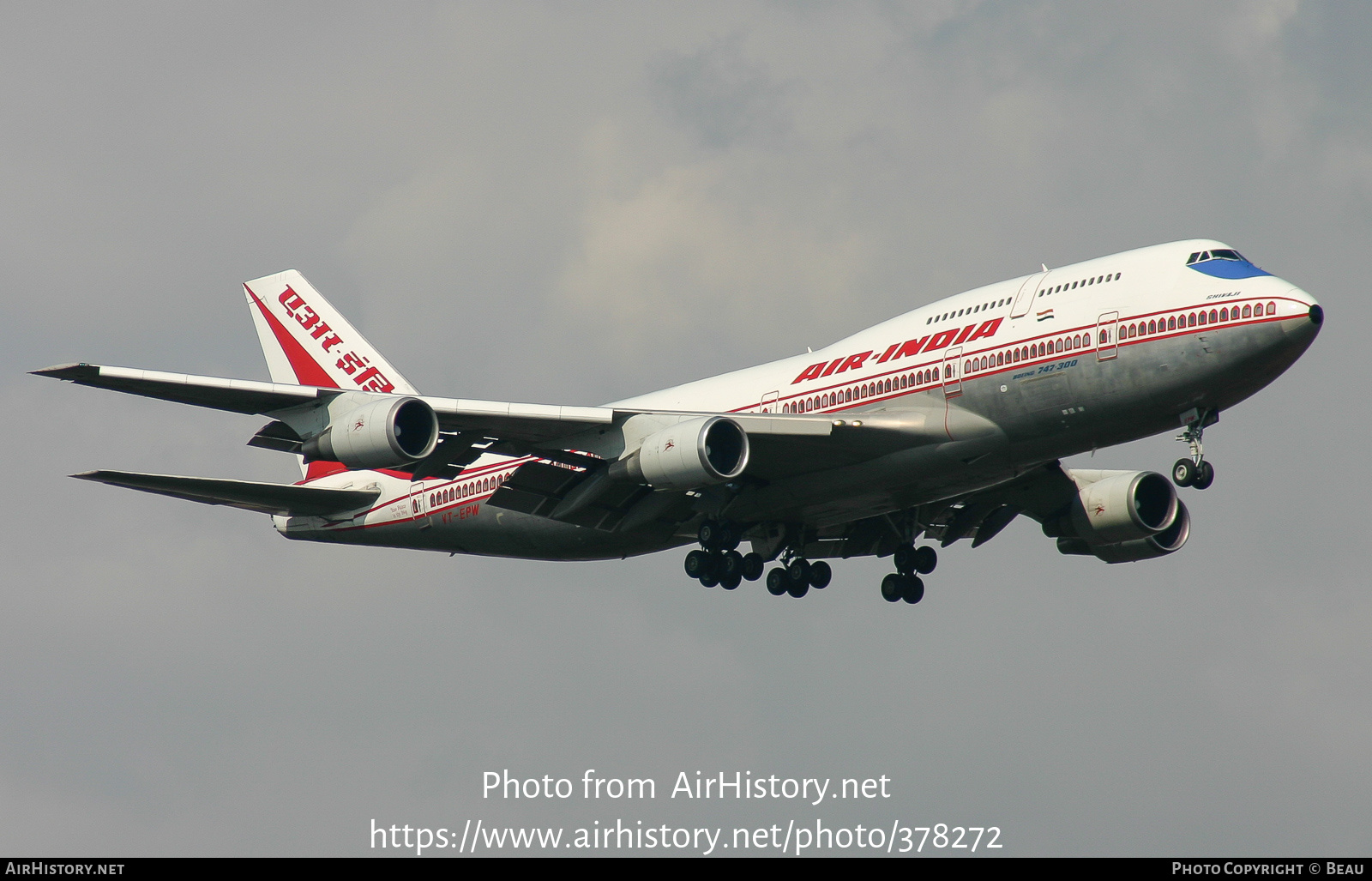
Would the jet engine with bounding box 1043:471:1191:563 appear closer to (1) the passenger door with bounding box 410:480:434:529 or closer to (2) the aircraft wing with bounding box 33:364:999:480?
(2) the aircraft wing with bounding box 33:364:999:480

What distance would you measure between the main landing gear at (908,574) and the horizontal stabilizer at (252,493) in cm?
1464

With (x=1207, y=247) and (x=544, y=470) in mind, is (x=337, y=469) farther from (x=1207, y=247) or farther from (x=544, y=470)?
(x=1207, y=247)

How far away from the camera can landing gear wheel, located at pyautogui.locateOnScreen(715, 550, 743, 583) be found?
39906mm

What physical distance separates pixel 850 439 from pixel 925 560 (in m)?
8.70

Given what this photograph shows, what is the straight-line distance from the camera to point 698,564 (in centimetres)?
3988

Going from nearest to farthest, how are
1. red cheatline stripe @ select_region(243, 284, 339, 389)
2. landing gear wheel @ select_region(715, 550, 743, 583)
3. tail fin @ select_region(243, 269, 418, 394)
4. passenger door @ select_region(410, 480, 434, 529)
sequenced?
landing gear wheel @ select_region(715, 550, 743, 583) < passenger door @ select_region(410, 480, 434, 529) < tail fin @ select_region(243, 269, 418, 394) < red cheatline stripe @ select_region(243, 284, 339, 389)

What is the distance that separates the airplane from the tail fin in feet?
16.4

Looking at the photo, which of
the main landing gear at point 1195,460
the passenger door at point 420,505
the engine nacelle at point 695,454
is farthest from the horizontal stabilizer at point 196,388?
the main landing gear at point 1195,460

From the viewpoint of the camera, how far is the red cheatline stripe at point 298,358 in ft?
165

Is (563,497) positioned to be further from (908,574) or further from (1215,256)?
(1215,256)

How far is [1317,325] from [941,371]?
7735 millimetres

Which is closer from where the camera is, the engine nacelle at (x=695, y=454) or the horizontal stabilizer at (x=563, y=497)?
the engine nacelle at (x=695, y=454)

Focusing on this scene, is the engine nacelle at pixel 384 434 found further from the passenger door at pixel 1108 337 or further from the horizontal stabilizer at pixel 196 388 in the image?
the passenger door at pixel 1108 337

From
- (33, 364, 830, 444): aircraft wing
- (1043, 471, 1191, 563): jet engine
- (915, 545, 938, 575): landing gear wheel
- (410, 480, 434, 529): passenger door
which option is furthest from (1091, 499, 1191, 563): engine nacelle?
(410, 480, 434, 529): passenger door
